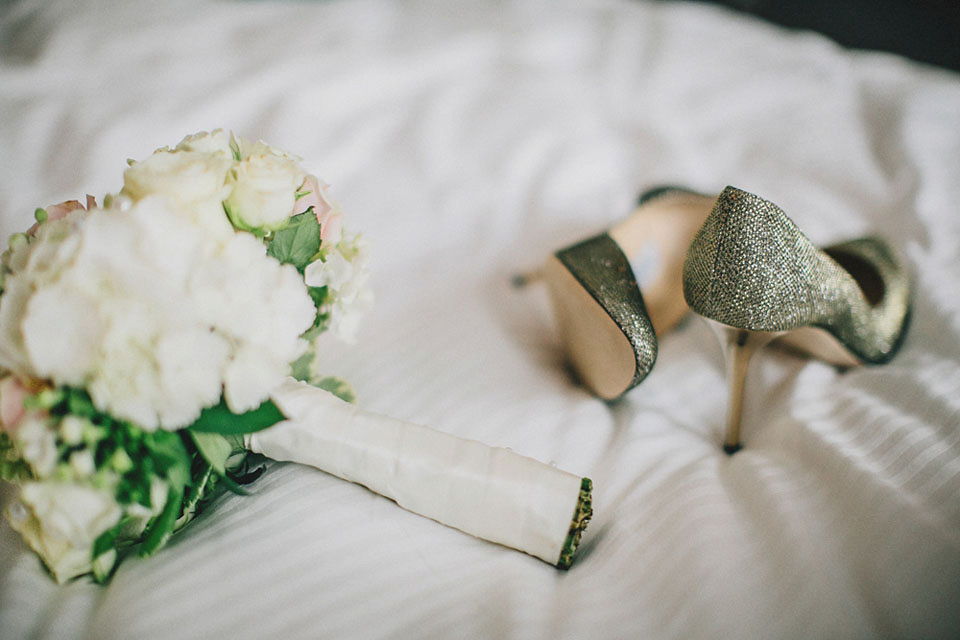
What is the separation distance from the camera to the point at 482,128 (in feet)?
3.26

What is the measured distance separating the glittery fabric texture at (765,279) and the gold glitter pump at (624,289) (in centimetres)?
8

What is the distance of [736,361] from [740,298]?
0.28 ft

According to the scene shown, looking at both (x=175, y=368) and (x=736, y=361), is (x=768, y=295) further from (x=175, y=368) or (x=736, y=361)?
(x=175, y=368)

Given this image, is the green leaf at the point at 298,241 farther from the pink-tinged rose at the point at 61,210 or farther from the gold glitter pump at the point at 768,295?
the gold glitter pump at the point at 768,295

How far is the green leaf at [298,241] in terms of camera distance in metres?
0.44

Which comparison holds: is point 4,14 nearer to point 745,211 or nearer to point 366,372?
point 366,372

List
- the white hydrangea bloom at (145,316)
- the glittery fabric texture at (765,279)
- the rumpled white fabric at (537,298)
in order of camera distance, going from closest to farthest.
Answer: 1. the white hydrangea bloom at (145,316)
2. the rumpled white fabric at (537,298)
3. the glittery fabric texture at (765,279)

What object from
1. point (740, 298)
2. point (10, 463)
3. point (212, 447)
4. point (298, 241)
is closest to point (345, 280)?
point (298, 241)

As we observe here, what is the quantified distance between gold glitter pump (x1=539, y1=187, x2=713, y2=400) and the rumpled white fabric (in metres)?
0.05

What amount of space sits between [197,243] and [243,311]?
0.05 m

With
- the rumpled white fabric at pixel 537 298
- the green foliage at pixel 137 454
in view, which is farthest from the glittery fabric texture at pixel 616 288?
the green foliage at pixel 137 454

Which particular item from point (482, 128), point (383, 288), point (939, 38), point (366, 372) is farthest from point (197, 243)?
point (939, 38)

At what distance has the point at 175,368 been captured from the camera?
0.34 metres

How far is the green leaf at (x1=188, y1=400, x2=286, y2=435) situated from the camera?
0.39 m
